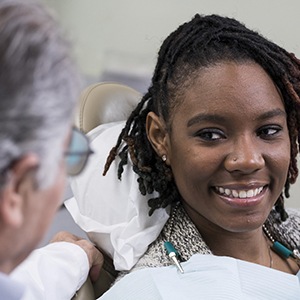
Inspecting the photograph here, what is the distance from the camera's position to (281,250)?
1317 millimetres

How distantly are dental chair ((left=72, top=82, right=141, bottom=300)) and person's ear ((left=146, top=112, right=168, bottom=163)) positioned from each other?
7.3 inches

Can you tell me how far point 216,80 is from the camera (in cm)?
112

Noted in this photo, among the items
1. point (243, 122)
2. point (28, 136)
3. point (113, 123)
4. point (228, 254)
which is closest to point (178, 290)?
point (228, 254)

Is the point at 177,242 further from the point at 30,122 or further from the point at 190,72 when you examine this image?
the point at 30,122

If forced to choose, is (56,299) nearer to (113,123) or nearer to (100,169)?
(100,169)

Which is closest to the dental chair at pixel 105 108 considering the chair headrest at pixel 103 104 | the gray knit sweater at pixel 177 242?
the chair headrest at pixel 103 104

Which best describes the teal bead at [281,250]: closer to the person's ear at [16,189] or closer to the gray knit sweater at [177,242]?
the gray knit sweater at [177,242]

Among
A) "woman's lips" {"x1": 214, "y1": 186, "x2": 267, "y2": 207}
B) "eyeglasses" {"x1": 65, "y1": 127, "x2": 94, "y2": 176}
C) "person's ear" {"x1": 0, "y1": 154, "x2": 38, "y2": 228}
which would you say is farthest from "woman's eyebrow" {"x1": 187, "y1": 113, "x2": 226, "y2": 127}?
"person's ear" {"x1": 0, "y1": 154, "x2": 38, "y2": 228}

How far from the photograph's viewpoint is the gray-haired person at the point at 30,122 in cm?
54

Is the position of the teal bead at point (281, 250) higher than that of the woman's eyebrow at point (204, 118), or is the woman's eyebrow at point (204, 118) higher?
the woman's eyebrow at point (204, 118)

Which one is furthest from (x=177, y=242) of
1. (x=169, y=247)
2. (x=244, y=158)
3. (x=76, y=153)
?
(x=76, y=153)

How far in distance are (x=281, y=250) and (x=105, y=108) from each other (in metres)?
0.50

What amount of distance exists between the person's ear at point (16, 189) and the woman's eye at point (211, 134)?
1.95ft

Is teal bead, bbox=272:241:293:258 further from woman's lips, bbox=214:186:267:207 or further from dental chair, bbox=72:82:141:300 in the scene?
dental chair, bbox=72:82:141:300
